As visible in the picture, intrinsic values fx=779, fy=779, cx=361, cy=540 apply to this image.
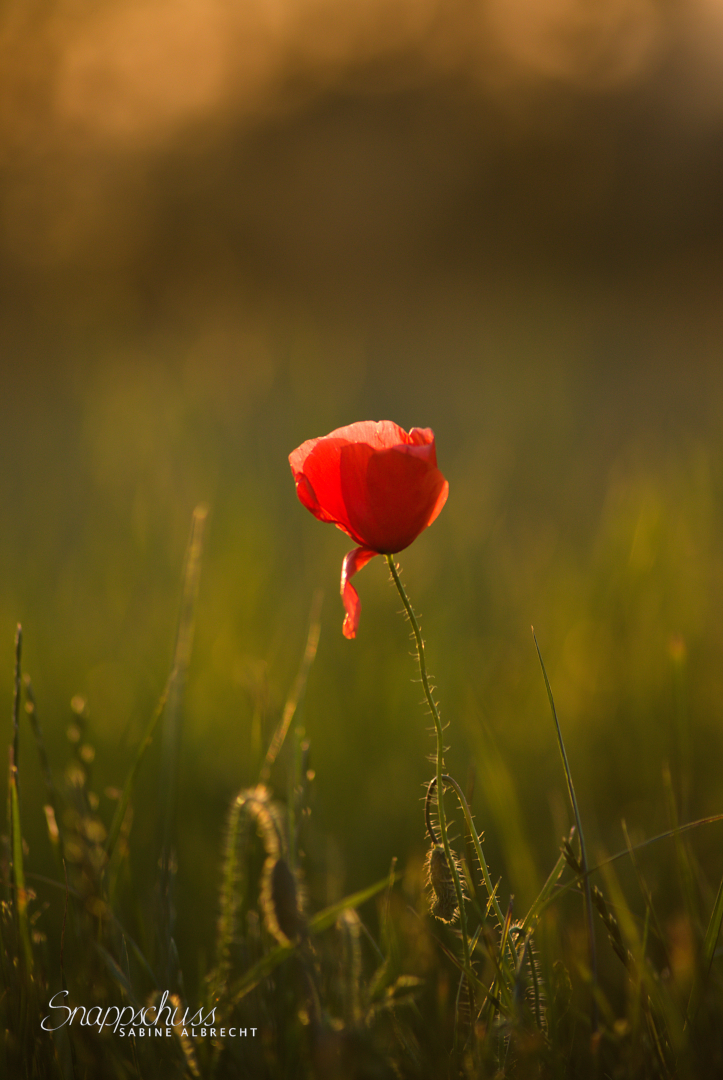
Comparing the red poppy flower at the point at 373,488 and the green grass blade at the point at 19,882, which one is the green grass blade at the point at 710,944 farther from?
the green grass blade at the point at 19,882

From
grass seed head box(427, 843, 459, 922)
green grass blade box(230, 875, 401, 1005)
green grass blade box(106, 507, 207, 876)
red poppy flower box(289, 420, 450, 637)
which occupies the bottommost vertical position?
green grass blade box(230, 875, 401, 1005)

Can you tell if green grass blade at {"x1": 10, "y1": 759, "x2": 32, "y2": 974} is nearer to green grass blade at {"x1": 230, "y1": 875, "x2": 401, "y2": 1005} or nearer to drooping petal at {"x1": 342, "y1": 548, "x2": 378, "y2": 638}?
green grass blade at {"x1": 230, "y1": 875, "x2": 401, "y2": 1005}

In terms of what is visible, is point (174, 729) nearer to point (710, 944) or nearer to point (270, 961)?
point (270, 961)

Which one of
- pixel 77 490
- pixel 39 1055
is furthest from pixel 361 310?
pixel 39 1055

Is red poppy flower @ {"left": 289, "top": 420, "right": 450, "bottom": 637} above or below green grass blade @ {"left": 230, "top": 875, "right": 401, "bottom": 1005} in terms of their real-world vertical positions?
above

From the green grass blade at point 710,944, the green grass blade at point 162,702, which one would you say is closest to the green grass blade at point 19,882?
the green grass blade at point 162,702

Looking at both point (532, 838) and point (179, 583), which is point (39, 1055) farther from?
point (179, 583)

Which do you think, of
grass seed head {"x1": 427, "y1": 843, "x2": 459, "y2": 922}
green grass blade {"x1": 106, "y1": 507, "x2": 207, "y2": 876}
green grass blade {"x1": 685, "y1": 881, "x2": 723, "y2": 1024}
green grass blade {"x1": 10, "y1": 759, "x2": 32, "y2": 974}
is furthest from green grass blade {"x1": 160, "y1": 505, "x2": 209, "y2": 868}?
green grass blade {"x1": 685, "y1": 881, "x2": 723, "y2": 1024}
